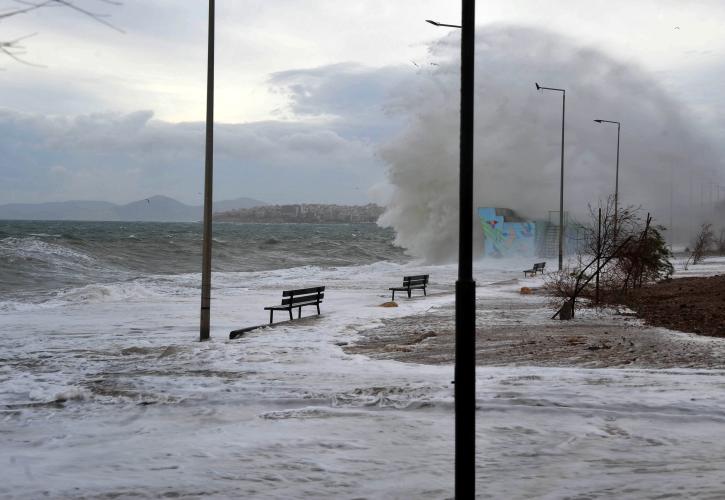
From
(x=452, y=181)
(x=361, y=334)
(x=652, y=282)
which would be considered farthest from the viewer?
(x=452, y=181)

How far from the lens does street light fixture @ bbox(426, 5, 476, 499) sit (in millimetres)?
4695

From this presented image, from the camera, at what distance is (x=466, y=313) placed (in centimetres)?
471

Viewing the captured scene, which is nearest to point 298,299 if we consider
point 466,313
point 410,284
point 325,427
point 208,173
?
point 208,173

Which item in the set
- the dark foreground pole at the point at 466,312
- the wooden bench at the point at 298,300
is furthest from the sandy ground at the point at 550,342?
the dark foreground pole at the point at 466,312

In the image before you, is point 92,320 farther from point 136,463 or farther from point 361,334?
point 136,463

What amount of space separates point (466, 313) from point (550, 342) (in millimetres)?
8746

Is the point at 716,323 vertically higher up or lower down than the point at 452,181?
lower down

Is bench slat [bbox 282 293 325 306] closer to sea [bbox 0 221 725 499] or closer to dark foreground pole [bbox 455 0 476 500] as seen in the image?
sea [bbox 0 221 725 499]

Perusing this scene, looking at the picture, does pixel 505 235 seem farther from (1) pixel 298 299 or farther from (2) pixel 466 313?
(2) pixel 466 313

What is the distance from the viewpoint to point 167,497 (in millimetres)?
5602

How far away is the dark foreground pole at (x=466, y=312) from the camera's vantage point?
4.70m

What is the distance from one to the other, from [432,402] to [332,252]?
6112 centimetres

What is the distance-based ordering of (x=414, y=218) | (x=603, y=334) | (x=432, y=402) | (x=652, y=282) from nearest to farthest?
(x=432, y=402), (x=603, y=334), (x=652, y=282), (x=414, y=218)

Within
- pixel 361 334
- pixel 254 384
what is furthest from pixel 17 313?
pixel 254 384
